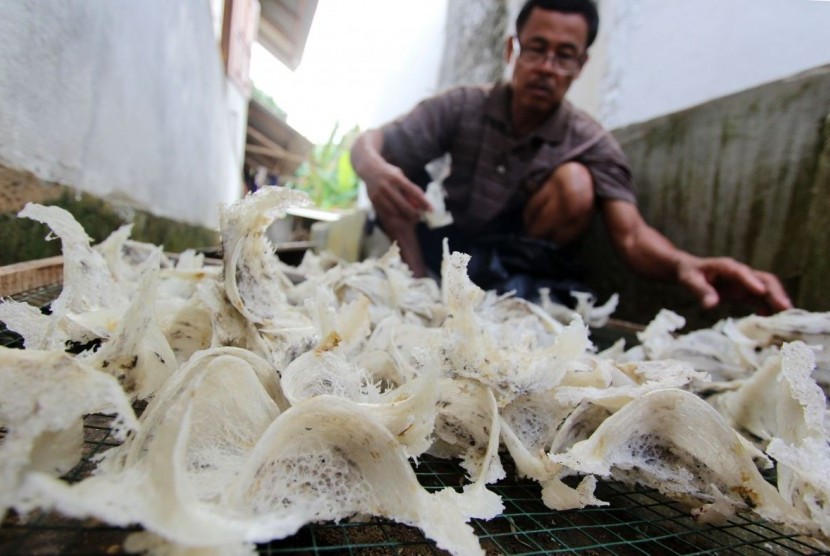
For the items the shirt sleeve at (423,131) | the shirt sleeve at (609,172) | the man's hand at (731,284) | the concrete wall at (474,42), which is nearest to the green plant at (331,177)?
the concrete wall at (474,42)

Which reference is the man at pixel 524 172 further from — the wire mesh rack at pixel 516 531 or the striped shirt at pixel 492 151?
the wire mesh rack at pixel 516 531

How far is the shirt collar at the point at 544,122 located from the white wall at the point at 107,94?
58.5 inches

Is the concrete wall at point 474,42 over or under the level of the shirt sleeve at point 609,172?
over

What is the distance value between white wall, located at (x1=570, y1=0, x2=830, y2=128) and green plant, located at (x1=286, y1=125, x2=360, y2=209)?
800 cm

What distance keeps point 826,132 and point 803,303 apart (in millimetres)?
552

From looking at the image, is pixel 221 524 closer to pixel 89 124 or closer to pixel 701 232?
pixel 89 124

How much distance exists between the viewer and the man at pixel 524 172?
1861 millimetres

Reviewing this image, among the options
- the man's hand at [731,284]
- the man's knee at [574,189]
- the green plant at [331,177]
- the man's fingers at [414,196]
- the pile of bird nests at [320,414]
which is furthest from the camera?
→ the green plant at [331,177]

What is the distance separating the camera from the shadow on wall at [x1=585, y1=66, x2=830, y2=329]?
4.74 ft

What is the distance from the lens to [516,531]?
52 cm

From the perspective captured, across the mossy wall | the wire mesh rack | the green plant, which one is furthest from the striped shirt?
the green plant

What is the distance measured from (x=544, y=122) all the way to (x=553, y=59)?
0.27 metres

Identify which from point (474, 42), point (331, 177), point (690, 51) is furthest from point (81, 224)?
point (331, 177)

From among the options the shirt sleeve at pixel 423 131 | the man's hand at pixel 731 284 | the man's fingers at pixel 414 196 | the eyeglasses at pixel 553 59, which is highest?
the eyeglasses at pixel 553 59
